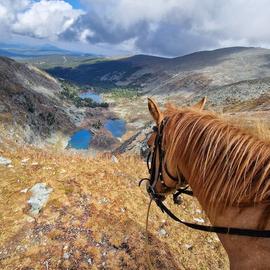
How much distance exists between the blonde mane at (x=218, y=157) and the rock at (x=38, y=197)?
251 inches

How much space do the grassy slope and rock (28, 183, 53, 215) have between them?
0.68ft

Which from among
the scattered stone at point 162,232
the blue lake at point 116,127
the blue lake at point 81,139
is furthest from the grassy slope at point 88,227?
the blue lake at point 116,127

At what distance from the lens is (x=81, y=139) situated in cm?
13288

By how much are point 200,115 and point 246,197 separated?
4.84 feet

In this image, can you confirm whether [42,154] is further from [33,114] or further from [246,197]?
[33,114]

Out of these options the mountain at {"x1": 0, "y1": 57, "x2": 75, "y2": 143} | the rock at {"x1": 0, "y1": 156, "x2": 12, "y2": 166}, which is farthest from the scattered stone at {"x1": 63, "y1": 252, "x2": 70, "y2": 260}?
the mountain at {"x1": 0, "y1": 57, "x2": 75, "y2": 143}

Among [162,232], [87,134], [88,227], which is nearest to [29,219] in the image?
[88,227]

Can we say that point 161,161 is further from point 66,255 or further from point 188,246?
point 188,246

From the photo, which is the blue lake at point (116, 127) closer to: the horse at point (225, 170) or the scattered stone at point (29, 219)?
the scattered stone at point (29, 219)

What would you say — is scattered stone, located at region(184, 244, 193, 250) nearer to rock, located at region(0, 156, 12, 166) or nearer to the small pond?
rock, located at region(0, 156, 12, 166)

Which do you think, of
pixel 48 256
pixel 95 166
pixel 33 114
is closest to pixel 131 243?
pixel 48 256

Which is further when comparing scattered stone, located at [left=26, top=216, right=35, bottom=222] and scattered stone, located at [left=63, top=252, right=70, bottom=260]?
scattered stone, located at [left=26, top=216, right=35, bottom=222]

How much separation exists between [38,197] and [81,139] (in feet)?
402

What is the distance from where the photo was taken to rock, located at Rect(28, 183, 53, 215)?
35.8ft
